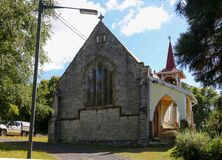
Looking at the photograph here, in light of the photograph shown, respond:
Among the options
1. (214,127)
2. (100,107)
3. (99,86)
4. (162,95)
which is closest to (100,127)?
(100,107)

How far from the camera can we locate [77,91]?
3653cm

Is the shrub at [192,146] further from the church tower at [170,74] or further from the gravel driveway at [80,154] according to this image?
the church tower at [170,74]

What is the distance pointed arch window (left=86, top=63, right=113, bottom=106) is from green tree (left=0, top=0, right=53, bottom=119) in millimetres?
15076

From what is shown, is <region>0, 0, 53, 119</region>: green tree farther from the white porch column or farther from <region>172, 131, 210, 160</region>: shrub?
the white porch column

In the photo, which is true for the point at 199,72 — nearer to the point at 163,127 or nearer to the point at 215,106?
the point at 215,106

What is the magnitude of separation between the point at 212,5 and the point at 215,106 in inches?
151

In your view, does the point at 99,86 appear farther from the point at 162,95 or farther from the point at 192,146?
the point at 192,146

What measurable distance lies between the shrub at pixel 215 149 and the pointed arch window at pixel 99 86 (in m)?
16.7

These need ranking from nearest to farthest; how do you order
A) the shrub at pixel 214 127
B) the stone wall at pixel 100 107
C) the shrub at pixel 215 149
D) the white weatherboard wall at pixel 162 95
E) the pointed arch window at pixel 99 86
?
the shrub at pixel 215 149
the shrub at pixel 214 127
the white weatherboard wall at pixel 162 95
the stone wall at pixel 100 107
the pointed arch window at pixel 99 86

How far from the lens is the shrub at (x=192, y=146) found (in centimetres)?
1828

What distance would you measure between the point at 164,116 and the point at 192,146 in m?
20.9

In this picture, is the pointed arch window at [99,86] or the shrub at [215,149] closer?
the shrub at [215,149]

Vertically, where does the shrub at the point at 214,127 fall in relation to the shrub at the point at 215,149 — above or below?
above

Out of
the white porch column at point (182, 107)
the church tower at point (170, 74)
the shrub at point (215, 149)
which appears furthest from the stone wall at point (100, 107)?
the shrub at point (215, 149)
